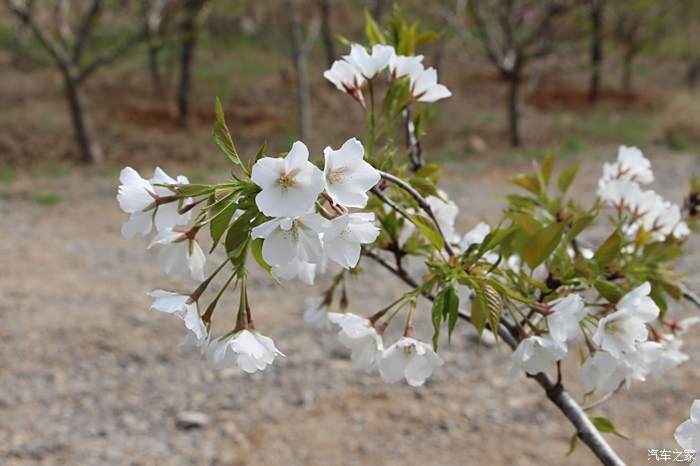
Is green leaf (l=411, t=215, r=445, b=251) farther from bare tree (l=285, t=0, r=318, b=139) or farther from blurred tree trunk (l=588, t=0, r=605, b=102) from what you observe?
blurred tree trunk (l=588, t=0, r=605, b=102)

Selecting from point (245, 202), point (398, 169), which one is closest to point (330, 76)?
point (398, 169)

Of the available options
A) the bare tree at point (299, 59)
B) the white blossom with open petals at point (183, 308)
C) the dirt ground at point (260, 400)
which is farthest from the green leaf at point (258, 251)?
the bare tree at point (299, 59)

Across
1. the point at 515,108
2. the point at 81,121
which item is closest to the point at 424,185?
the point at 81,121

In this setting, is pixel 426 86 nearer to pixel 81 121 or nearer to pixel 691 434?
pixel 691 434

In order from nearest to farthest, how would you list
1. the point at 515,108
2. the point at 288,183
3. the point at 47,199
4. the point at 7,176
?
the point at 288,183 → the point at 47,199 → the point at 7,176 → the point at 515,108

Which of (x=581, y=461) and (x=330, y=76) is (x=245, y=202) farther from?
(x=581, y=461)

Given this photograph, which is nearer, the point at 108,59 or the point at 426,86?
the point at 426,86

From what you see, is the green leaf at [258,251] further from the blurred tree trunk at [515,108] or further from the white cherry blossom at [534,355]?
the blurred tree trunk at [515,108]
